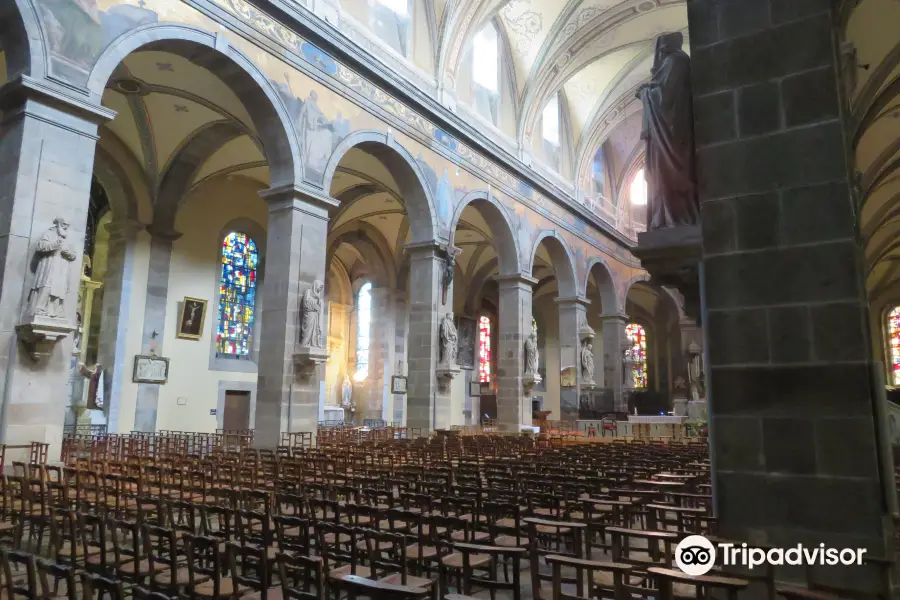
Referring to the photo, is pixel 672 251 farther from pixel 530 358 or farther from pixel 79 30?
pixel 530 358

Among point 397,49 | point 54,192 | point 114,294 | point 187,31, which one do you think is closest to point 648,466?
point 54,192

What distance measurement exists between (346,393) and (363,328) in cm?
298

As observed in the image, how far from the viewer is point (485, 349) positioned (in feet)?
112

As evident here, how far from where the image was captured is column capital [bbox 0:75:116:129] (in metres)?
8.55

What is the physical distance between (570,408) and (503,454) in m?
13.0

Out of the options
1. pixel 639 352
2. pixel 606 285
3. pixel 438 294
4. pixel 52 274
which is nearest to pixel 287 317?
pixel 52 274

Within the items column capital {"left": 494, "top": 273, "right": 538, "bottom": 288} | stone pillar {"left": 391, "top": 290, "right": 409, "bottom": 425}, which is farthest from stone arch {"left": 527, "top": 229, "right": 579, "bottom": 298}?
stone pillar {"left": 391, "top": 290, "right": 409, "bottom": 425}

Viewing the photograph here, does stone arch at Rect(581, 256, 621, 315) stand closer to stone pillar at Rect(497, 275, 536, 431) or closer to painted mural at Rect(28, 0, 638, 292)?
painted mural at Rect(28, 0, 638, 292)

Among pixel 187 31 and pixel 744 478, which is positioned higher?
pixel 187 31

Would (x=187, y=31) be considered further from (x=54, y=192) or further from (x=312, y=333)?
(x=312, y=333)

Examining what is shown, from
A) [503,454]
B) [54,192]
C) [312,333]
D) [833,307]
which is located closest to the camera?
[833,307]

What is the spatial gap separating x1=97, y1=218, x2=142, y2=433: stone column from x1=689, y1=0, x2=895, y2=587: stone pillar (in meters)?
15.8

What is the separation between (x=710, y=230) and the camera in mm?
4422

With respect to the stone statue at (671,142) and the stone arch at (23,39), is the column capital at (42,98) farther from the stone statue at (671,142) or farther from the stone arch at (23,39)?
the stone statue at (671,142)
